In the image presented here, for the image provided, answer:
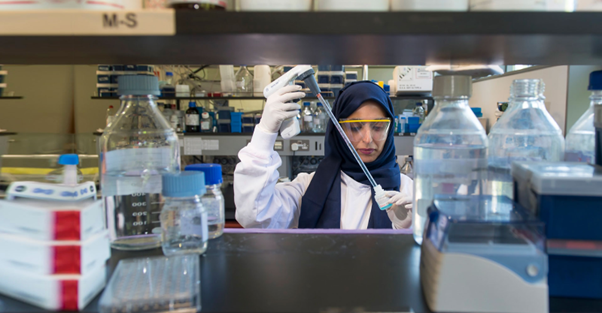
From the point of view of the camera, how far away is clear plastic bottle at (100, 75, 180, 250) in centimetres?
71

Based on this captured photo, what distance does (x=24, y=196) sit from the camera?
0.55 meters

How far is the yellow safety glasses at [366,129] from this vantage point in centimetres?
163

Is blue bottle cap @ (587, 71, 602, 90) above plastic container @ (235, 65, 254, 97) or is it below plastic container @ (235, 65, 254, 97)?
below

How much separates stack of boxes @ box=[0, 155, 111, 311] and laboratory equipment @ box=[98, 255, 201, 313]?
44 mm

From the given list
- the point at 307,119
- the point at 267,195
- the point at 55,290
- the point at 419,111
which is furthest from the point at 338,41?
the point at 419,111

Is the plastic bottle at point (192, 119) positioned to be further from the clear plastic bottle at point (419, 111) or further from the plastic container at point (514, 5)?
the plastic container at point (514, 5)

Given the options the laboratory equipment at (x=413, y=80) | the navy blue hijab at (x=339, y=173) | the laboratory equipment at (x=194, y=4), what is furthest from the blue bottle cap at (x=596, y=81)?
the laboratory equipment at (x=413, y=80)

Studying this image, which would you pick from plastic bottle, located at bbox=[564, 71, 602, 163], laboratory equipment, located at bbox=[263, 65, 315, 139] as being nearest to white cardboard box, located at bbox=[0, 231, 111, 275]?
laboratory equipment, located at bbox=[263, 65, 315, 139]

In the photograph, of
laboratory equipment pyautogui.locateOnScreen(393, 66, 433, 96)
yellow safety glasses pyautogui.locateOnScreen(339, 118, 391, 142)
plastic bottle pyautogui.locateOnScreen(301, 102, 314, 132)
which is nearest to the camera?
yellow safety glasses pyautogui.locateOnScreen(339, 118, 391, 142)

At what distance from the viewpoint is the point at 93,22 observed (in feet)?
1.47

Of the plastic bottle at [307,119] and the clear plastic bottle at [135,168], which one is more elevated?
the plastic bottle at [307,119]

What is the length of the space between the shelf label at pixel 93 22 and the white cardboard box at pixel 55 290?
0.33 m

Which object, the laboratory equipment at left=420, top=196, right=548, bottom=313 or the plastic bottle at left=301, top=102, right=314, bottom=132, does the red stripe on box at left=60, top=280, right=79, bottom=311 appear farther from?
the plastic bottle at left=301, top=102, right=314, bottom=132

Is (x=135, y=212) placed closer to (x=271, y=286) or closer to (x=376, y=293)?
(x=271, y=286)
